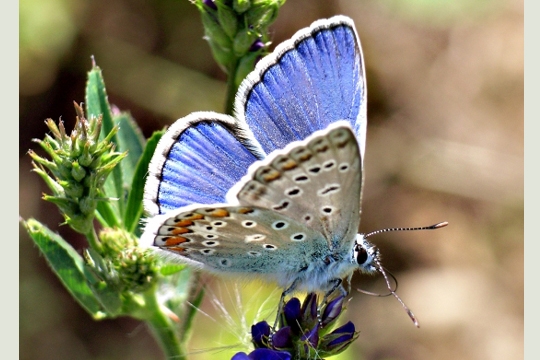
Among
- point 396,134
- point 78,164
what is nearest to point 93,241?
point 78,164

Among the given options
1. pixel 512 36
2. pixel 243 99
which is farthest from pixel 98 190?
pixel 512 36

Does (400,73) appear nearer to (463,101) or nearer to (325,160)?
(463,101)

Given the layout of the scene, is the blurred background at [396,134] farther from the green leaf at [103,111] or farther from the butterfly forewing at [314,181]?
the butterfly forewing at [314,181]

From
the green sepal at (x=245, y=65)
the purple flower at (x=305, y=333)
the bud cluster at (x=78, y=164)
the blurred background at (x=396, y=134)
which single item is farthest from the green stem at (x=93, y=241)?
the blurred background at (x=396, y=134)

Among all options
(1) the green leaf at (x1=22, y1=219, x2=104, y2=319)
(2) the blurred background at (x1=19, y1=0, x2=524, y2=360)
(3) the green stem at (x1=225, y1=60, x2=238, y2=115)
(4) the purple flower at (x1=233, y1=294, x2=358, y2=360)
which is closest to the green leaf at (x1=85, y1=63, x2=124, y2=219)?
(1) the green leaf at (x1=22, y1=219, x2=104, y2=319)

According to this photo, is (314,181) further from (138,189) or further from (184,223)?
(138,189)

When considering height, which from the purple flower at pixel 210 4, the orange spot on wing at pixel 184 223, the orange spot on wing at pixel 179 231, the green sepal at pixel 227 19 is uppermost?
the purple flower at pixel 210 4

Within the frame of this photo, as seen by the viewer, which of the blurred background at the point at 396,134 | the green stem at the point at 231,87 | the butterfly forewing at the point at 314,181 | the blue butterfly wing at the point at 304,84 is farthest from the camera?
the blurred background at the point at 396,134

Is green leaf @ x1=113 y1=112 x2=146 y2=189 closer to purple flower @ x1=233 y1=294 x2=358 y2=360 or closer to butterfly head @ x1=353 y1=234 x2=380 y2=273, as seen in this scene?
purple flower @ x1=233 y1=294 x2=358 y2=360
